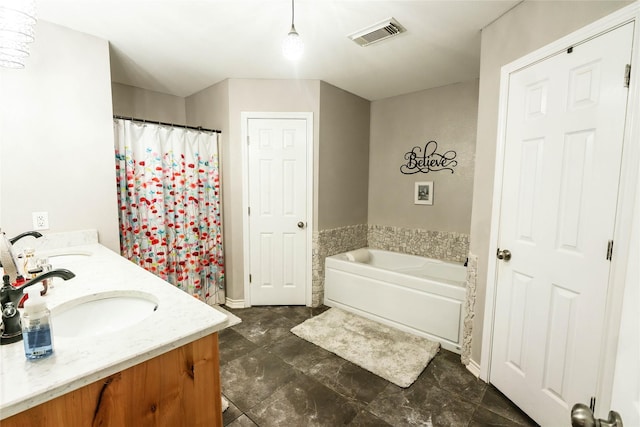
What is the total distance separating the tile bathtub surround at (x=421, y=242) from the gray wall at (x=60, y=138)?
2.86m

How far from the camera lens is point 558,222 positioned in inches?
59.7

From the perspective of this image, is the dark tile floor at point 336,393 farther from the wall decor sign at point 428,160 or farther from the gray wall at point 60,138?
the wall decor sign at point 428,160

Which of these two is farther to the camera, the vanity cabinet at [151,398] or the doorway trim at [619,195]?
the doorway trim at [619,195]

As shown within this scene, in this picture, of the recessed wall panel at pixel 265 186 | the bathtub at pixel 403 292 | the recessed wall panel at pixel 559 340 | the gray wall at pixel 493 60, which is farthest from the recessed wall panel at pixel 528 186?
the recessed wall panel at pixel 265 186

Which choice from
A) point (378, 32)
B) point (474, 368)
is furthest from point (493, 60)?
point (474, 368)

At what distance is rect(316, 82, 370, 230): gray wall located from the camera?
123 inches

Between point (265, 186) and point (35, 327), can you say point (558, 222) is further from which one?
point (265, 186)

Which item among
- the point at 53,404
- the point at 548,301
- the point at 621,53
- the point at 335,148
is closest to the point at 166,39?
the point at 335,148

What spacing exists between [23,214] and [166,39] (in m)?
1.56

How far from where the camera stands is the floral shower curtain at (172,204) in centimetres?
254

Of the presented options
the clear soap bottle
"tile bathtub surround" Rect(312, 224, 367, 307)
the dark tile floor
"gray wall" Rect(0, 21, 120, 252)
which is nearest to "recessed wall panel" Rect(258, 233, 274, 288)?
"tile bathtub surround" Rect(312, 224, 367, 307)

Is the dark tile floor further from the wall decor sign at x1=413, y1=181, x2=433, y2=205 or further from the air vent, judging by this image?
the air vent

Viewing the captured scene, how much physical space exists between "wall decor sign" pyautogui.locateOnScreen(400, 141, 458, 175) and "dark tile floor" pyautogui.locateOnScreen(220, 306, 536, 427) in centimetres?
195

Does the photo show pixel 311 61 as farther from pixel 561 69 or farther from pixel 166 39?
pixel 561 69
